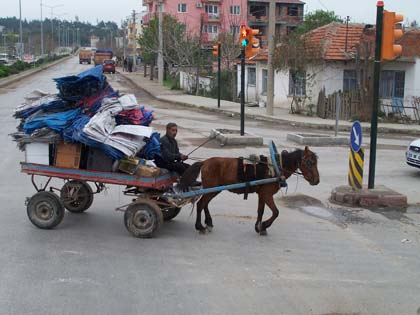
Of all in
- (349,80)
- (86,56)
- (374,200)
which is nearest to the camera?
(374,200)

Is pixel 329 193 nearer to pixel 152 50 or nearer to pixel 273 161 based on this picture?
pixel 273 161

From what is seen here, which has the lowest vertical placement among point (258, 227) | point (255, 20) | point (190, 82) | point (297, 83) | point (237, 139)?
point (258, 227)

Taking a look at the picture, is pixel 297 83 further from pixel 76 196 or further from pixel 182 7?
pixel 182 7

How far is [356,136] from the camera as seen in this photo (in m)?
10.9

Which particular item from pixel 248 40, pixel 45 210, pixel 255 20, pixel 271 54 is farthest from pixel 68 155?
pixel 255 20

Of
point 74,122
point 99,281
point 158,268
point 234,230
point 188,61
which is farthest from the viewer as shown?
point 188,61

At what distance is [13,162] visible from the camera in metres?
14.3

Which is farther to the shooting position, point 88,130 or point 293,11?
point 293,11

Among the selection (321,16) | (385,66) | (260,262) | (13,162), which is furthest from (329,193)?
(321,16)

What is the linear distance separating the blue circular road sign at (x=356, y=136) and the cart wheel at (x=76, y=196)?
485 centimetres

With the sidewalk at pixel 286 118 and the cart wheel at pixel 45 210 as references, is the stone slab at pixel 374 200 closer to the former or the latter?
the cart wheel at pixel 45 210

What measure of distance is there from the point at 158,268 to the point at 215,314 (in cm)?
149

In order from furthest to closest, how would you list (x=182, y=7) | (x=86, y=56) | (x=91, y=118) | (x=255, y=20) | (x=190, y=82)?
1. (x=86, y=56)
2. (x=182, y=7)
3. (x=255, y=20)
4. (x=190, y=82)
5. (x=91, y=118)

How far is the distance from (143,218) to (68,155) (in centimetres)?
140
